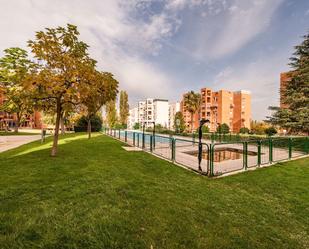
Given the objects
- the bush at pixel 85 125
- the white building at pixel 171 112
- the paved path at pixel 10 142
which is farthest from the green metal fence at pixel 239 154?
the white building at pixel 171 112

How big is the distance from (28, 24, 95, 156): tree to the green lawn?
134 inches

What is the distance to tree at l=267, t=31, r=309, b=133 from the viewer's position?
1725cm

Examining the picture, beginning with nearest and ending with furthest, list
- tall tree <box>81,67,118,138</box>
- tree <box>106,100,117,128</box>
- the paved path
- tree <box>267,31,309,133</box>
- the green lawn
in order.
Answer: the green lawn, tall tree <box>81,67,118,138</box>, the paved path, tree <box>267,31,309,133</box>, tree <box>106,100,117,128</box>

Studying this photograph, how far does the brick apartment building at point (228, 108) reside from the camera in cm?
7000

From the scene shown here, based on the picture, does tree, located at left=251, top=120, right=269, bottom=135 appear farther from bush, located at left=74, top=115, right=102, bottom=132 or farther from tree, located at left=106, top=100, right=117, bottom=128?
tree, located at left=106, top=100, right=117, bottom=128

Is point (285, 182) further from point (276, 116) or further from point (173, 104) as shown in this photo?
point (173, 104)

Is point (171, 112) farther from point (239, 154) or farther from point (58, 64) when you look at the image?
point (58, 64)

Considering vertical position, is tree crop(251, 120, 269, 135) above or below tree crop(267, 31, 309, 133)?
below

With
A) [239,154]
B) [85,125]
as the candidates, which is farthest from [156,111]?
[239,154]

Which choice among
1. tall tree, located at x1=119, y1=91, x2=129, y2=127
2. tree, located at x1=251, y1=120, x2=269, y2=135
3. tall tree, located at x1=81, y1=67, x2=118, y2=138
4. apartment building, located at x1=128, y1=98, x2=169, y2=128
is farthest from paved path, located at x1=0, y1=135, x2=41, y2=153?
apartment building, located at x1=128, y1=98, x2=169, y2=128

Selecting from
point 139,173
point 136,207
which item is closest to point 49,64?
point 139,173

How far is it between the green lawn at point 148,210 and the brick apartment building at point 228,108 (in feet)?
216

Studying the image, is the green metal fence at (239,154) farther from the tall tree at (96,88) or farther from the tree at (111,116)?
the tree at (111,116)

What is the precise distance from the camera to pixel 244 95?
71.8 m
